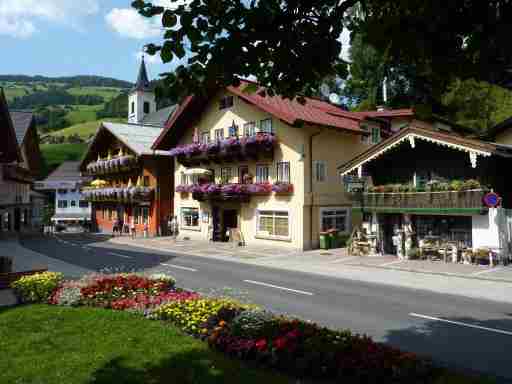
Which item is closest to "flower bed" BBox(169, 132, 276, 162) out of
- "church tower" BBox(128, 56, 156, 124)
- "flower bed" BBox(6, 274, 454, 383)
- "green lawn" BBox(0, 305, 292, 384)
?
"flower bed" BBox(6, 274, 454, 383)

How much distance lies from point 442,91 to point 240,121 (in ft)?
85.3

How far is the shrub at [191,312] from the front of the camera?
29.7 feet

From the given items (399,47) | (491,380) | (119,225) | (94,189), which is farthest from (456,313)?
(94,189)

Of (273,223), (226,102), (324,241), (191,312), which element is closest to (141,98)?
(226,102)

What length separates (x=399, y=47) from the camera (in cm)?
619

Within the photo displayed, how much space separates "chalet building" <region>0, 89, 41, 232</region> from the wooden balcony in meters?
18.1

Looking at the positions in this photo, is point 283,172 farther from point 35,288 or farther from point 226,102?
point 35,288

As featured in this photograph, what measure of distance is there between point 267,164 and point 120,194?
62.7ft

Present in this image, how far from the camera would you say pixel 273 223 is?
2958cm

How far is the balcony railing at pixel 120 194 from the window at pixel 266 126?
1433cm

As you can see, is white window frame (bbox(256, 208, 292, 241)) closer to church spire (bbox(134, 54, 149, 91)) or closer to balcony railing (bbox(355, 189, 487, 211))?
balcony railing (bbox(355, 189, 487, 211))

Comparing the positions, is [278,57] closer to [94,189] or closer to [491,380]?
[491,380]

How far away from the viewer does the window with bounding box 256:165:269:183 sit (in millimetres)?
30328

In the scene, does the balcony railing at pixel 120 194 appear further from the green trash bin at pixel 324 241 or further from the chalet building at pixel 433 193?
the chalet building at pixel 433 193
